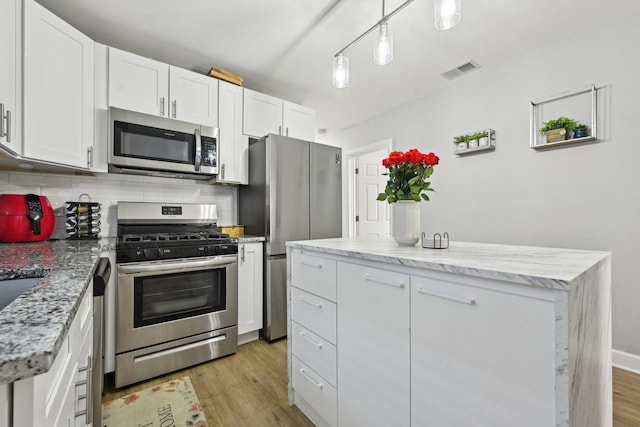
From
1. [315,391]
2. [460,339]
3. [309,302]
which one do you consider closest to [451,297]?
[460,339]

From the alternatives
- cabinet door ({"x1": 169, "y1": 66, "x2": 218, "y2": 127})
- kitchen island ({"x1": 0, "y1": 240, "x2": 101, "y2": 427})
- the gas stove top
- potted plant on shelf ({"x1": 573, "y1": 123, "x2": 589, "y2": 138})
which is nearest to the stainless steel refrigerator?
the gas stove top

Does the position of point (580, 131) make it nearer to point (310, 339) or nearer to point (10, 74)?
point (310, 339)

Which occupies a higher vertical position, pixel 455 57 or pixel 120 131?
pixel 455 57

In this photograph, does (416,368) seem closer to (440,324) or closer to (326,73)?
(440,324)

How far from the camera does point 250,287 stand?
105 inches

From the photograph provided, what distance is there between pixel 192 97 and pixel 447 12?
6.94 feet

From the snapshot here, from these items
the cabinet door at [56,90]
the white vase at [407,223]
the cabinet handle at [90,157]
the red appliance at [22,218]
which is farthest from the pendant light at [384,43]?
the red appliance at [22,218]

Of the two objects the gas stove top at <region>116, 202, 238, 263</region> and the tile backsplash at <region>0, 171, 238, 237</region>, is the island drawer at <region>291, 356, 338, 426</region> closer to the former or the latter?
the gas stove top at <region>116, 202, 238, 263</region>

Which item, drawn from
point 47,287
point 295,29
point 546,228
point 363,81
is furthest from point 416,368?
point 363,81

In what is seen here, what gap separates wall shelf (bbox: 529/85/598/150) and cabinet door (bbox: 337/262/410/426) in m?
2.22

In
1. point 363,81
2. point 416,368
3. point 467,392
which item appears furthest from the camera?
point 363,81

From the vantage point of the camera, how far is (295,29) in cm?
228

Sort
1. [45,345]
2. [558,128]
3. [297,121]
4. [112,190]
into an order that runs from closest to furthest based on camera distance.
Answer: [45,345]
[558,128]
[112,190]
[297,121]

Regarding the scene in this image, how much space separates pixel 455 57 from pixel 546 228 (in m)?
1.72
